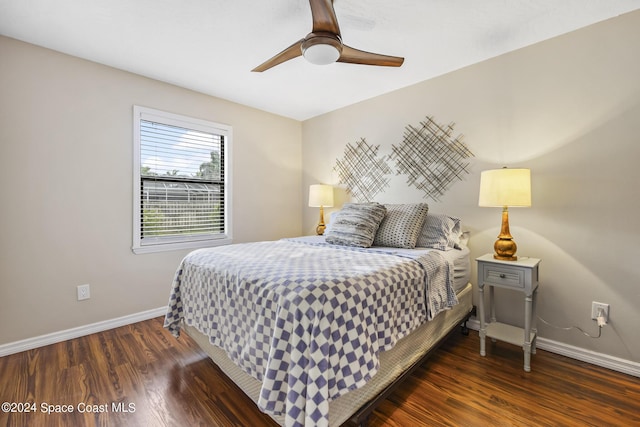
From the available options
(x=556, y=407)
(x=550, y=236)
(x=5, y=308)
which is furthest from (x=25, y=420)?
(x=550, y=236)

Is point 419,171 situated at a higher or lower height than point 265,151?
lower

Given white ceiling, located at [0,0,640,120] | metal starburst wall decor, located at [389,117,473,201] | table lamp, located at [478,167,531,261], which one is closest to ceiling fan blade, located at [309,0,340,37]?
white ceiling, located at [0,0,640,120]

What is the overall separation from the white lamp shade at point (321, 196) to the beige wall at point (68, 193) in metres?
1.64

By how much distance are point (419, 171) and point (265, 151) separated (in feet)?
6.60

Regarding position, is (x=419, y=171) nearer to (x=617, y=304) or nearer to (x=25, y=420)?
(x=617, y=304)

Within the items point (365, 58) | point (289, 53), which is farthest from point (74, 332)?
point (365, 58)

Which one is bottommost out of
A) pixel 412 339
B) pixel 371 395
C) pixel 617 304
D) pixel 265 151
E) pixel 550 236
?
pixel 371 395

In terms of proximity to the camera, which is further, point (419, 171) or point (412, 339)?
point (419, 171)

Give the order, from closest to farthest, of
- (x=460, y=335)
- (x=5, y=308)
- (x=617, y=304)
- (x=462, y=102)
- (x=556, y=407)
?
(x=556, y=407)
(x=617, y=304)
(x=5, y=308)
(x=460, y=335)
(x=462, y=102)

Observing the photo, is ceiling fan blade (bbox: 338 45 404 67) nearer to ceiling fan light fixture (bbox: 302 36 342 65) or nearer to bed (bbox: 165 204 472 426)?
ceiling fan light fixture (bbox: 302 36 342 65)

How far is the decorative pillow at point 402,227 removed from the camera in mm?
2338

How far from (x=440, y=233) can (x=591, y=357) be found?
131 centimetres

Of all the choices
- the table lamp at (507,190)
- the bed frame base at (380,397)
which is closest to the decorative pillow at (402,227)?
the table lamp at (507,190)

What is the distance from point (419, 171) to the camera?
2.97m
